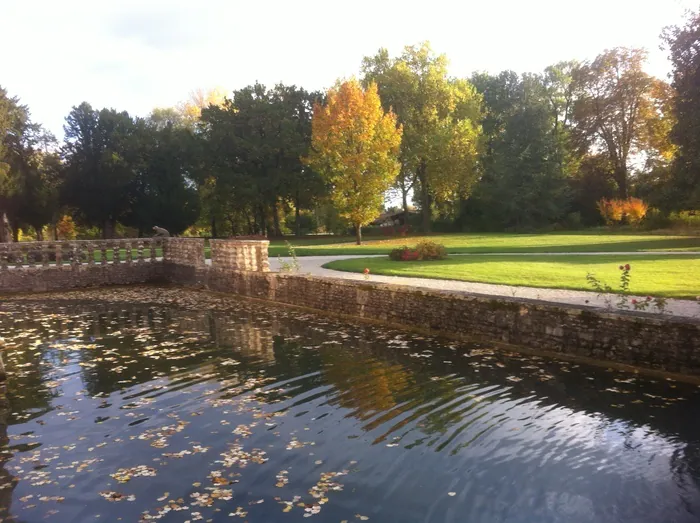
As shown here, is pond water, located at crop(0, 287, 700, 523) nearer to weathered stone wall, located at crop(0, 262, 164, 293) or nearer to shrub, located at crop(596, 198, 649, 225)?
weathered stone wall, located at crop(0, 262, 164, 293)

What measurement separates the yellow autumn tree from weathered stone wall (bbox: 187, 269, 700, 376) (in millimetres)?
18546

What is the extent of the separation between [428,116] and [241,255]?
94.5ft

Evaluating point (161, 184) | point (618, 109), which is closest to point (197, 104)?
point (161, 184)

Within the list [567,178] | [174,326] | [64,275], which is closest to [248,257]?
[174,326]

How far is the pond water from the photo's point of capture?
15.3ft

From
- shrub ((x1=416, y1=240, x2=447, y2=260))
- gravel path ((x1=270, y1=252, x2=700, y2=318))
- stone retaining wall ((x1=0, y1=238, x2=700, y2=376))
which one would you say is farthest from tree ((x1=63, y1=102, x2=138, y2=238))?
gravel path ((x1=270, y1=252, x2=700, y2=318))

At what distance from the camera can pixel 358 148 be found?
3250cm

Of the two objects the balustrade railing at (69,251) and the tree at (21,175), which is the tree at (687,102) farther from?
the tree at (21,175)

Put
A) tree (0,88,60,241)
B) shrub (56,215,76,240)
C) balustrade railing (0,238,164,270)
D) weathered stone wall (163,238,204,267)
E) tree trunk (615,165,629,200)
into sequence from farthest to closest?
shrub (56,215,76,240), tree trunk (615,165,629,200), tree (0,88,60,241), balustrade railing (0,238,164,270), weathered stone wall (163,238,204,267)

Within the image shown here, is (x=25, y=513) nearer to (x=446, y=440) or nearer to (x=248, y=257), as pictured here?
(x=446, y=440)

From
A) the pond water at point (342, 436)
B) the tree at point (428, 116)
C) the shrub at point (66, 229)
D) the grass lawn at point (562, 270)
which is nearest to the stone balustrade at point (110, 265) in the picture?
the grass lawn at point (562, 270)

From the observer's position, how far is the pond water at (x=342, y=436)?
4648 mm

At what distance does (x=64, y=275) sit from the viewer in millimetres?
21328

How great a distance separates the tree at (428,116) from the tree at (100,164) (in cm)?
2073
